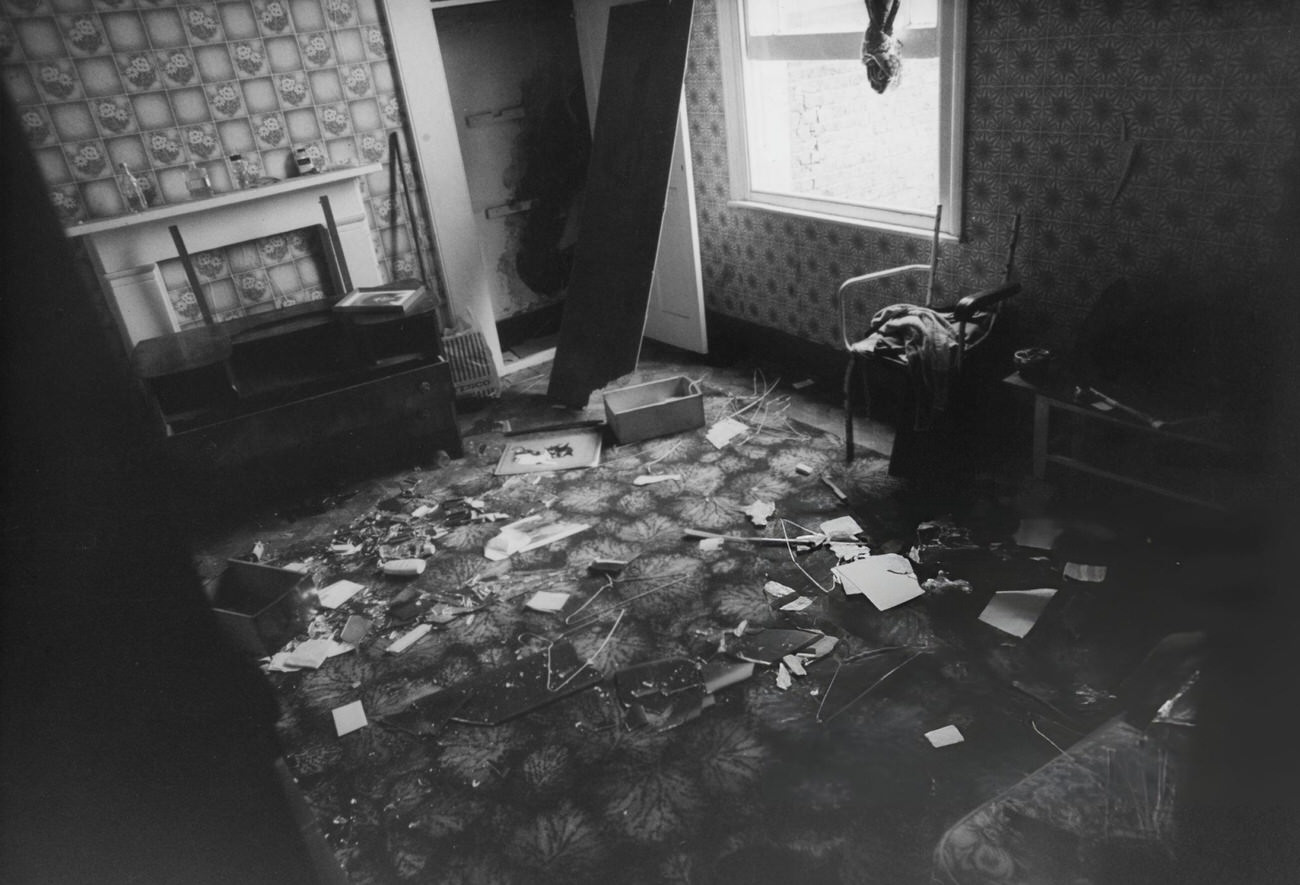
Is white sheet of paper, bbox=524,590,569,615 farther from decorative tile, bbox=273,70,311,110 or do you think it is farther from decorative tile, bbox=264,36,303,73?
decorative tile, bbox=264,36,303,73

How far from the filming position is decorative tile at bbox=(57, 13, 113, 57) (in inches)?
147

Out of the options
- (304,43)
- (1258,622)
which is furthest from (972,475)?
(304,43)

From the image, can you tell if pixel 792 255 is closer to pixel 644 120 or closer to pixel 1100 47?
pixel 644 120

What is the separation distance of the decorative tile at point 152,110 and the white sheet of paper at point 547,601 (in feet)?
9.94

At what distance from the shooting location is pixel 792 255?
4.58 meters

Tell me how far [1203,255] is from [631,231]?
8.49 feet

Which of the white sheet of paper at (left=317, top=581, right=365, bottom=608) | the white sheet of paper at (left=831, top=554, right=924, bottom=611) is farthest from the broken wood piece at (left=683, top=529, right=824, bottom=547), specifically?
the white sheet of paper at (left=317, top=581, right=365, bottom=608)

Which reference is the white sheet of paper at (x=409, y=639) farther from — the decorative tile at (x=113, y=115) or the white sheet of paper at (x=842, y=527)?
the decorative tile at (x=113, y=115)

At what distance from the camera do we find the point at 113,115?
3918 millimetres

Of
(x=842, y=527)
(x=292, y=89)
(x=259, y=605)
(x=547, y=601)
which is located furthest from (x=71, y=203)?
(x=842, y=527)

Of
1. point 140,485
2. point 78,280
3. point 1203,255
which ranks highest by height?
point 78,280

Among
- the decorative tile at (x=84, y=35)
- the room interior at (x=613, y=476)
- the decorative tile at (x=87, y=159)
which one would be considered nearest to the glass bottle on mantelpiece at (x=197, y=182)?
the room interior at (x=613, y=476)

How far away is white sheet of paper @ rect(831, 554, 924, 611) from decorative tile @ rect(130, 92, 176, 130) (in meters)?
3.81

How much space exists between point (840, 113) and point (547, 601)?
2907 millimetres
